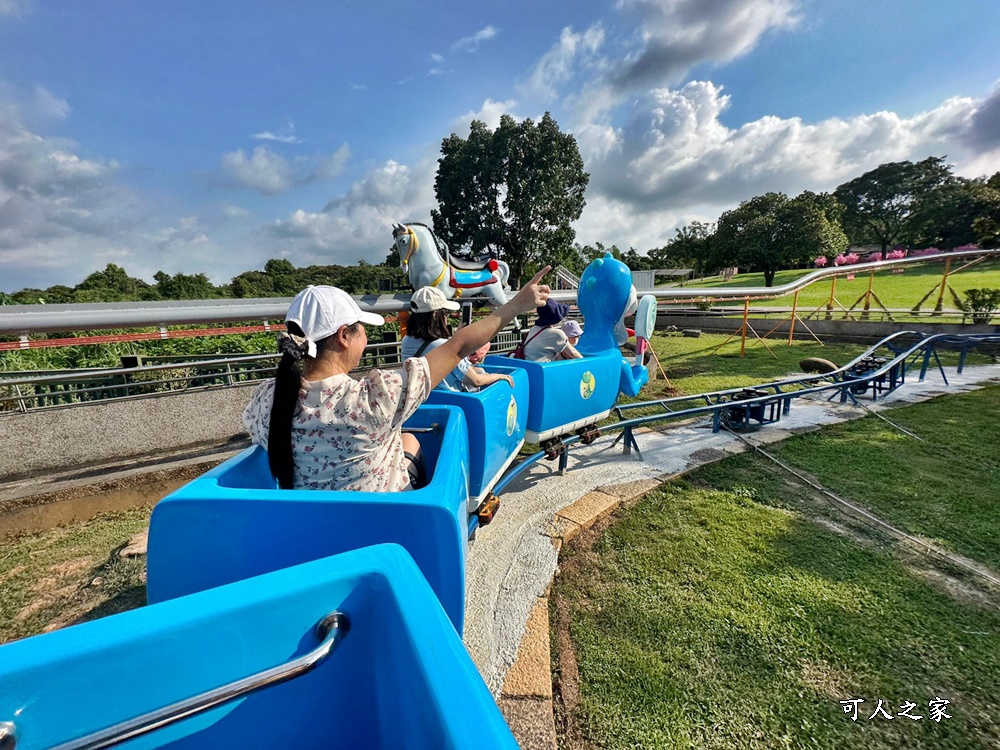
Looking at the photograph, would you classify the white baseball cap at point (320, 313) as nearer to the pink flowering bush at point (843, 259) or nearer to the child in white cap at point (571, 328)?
the child in white cap at point (571, 328)

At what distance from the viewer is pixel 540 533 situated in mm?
2902

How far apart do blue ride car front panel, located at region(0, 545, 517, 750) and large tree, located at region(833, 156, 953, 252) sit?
152 ft

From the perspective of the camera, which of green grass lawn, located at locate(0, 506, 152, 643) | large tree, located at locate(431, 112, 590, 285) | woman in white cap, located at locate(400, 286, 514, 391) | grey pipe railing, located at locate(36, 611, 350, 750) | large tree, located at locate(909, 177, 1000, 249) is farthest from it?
large tree, located at locate(909, 177, 1000, 249)

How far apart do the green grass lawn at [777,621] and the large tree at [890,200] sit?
4325cm

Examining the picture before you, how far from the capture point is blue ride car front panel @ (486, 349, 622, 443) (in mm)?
3170

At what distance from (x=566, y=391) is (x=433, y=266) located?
296cm

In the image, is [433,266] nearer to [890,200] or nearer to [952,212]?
[952,212]

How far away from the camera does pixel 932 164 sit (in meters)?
33.7

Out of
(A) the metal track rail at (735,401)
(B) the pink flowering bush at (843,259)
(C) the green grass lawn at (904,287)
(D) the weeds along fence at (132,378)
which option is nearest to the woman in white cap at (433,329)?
(D) the weeds along fence at (132,378)

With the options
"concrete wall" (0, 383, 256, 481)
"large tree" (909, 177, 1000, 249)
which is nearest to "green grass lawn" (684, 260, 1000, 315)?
"large tree" (909, 177, 1000, 249)

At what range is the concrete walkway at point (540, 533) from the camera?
1.81m

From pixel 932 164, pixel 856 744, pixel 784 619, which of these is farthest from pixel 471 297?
pixel 932 164

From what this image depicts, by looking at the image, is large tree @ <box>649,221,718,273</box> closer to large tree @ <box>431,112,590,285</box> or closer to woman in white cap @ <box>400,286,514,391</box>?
large tree @ <box>431,112,590,285</box>

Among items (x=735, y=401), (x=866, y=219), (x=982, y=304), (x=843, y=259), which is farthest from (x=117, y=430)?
(x=866, y=219)
